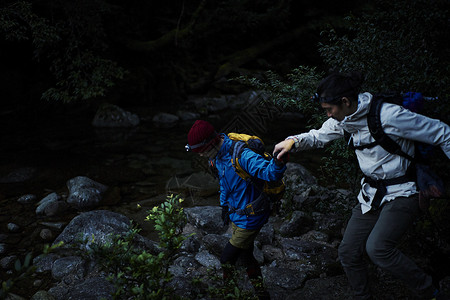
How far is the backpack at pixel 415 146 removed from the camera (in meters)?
2.29

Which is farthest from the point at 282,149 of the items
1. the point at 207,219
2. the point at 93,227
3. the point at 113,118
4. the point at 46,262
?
the point at 113,118

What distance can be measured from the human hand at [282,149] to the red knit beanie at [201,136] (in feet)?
2.32

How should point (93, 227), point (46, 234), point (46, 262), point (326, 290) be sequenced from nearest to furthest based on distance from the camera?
1. point (326, 290)
2. point (46, 262)
3. point (93, 227)
4. point (46, 234)

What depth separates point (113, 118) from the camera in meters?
15.9

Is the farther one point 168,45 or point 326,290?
point 168,45

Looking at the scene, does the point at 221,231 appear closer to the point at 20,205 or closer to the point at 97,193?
the point at 97,193

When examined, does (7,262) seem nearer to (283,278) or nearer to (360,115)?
(283,278)

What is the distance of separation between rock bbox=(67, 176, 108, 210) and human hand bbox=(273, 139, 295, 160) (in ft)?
19.0

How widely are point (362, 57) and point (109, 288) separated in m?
4.04

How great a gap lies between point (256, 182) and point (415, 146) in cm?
135

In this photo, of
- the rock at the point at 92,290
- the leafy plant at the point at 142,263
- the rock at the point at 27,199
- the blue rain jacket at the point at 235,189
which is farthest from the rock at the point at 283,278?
the rock at the point at 27,199

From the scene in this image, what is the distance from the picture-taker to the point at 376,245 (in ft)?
7.73

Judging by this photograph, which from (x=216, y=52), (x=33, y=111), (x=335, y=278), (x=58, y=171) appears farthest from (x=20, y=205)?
(x=216, y=52)

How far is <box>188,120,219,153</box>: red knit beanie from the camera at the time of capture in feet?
9.58
